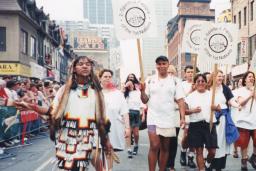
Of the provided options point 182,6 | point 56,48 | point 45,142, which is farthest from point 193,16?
point 45,142

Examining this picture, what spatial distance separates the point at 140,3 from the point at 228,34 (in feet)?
7.00

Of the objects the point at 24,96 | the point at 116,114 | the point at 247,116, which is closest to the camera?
the point at 116,114

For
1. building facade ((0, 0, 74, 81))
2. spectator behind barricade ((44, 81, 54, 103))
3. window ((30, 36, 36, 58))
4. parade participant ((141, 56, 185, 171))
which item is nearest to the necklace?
parade participant ((141, 56, 185, 171))

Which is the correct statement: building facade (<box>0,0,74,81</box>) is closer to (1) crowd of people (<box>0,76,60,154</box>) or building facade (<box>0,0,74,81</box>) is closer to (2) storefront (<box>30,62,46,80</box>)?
(2) storefront (<box>30,62,46,80</box>)

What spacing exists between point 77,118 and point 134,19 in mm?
3627

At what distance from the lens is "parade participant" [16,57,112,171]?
464 centimetres

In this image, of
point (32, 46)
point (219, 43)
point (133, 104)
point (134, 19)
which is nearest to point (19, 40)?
point (32, 46)

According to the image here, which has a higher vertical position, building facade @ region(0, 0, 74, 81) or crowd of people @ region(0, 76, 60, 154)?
building facade @ region(0, 0, 74, 81)

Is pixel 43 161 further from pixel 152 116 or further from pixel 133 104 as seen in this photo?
pixel 152 116

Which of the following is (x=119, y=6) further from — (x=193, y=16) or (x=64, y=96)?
(x=193, y=16)

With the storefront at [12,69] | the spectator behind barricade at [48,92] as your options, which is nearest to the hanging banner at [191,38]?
the spectator behind barricade at [48,92]

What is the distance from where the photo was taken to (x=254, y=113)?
8.83m

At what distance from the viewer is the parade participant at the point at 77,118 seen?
4637 millimetres

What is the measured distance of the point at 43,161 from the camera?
9.70 meters
